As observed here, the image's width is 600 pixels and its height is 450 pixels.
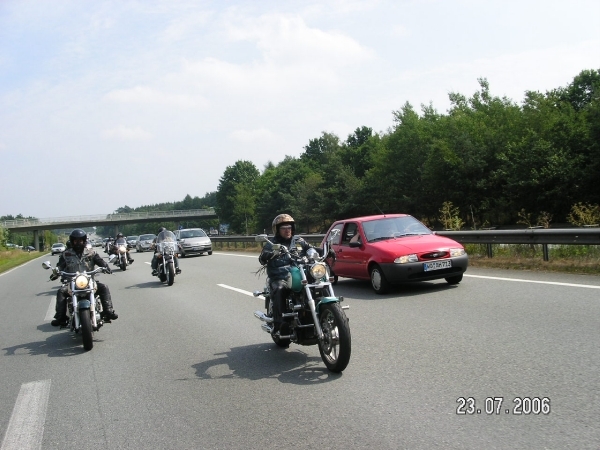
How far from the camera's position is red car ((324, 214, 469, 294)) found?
10570mm

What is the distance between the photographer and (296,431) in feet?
13.7

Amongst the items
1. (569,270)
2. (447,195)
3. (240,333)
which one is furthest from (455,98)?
(240,333)

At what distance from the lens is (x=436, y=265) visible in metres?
10.6

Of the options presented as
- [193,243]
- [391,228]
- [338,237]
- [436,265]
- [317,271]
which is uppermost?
[391,228]

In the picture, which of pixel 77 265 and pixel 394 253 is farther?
pixel 394 253

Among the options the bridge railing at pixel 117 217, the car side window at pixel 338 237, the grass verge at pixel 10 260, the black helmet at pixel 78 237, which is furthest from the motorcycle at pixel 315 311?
the bridge railing at pixel 117 217

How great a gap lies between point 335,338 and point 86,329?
3.69m

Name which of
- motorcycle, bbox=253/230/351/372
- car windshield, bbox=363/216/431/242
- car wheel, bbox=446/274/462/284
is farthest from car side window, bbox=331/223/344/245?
motorcycle, bbox=253/230/351/372

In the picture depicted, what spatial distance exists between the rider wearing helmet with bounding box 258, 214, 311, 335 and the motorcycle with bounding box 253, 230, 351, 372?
0.07 meters

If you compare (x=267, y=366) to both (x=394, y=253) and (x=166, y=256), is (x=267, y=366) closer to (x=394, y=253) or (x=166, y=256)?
(x=394, y=253)

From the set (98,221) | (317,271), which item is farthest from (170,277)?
(98,221)

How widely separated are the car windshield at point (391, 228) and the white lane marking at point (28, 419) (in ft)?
23.3

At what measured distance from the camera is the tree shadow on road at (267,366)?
5676 millimetres

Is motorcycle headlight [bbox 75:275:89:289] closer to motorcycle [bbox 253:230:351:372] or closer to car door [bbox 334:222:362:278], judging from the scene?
motorcycle [bbox 253:230:351:372]
